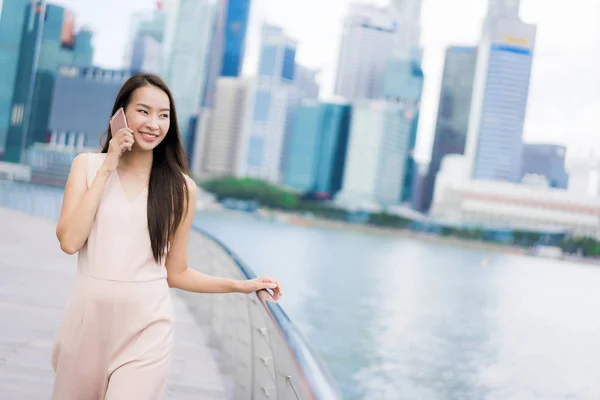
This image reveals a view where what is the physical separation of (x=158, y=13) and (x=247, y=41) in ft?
54.5

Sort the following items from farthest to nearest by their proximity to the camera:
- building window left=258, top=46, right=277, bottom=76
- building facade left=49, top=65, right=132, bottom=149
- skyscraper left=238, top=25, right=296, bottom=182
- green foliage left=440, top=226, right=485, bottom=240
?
building window left=258, top=46, right=277, bottom=76, skyscraper left=238, top=25, right=296, bottom=182, building facade left=49, top=65, right=132, bottom=149, green foliage left=440, top=226, right=485, bottom=240

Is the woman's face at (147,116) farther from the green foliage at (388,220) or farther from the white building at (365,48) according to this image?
the white building at (365,48)

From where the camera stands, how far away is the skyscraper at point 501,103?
298 feet

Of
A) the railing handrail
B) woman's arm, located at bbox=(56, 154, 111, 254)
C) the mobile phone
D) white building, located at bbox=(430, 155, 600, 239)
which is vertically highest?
white building, located at bbox=(430, 155, 600, 239)

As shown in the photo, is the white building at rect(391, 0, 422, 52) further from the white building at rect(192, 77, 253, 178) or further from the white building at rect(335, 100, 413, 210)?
the white building at rect(192, 77, 253, 178)

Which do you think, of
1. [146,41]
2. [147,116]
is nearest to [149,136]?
[147,116]

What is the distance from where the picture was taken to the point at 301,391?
100cm

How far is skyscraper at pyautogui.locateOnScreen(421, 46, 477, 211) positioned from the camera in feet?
334

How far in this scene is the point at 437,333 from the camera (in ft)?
57.6

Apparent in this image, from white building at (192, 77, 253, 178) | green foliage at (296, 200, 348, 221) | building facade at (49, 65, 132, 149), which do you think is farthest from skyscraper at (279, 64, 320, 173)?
building facade at (49, 65, 132, 149)

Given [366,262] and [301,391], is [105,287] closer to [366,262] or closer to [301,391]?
[301,391]

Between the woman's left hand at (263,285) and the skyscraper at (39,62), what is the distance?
239ft

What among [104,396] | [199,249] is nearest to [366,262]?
[199,249]

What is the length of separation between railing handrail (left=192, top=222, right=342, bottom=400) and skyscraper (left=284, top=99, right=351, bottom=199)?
7953 centimetres
